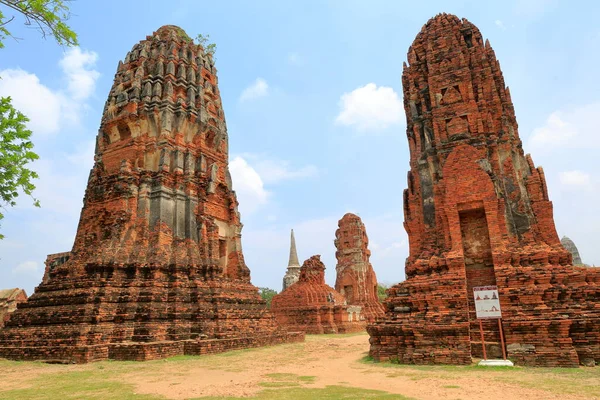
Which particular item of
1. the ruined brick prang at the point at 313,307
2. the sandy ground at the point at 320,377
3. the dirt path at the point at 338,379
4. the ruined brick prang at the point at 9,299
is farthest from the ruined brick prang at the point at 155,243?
the ruined brick prang at the point at 313,307

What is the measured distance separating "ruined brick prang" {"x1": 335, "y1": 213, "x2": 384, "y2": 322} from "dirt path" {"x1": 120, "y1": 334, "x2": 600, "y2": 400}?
2610cm

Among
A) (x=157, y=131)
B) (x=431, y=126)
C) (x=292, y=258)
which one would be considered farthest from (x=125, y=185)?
(x=292, y=258)

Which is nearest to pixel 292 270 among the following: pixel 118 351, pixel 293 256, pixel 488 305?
pixel 293 256

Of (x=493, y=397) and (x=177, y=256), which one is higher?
(x=177, y=256)

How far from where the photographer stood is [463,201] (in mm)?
11656

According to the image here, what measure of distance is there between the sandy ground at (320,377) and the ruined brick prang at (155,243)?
164cm

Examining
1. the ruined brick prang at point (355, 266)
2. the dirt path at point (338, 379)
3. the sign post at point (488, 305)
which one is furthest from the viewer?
the ruined brick prang at point (355, 266)

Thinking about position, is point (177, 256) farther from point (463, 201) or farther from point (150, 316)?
point (463, 201)

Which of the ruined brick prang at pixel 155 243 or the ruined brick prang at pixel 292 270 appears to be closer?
the ruined brick prang at pixel 155 243

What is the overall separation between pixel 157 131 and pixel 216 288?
7653mm

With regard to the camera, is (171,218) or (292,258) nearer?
(171,218)

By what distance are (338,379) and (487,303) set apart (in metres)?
3.75

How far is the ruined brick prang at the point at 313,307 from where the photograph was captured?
2770 centimetres

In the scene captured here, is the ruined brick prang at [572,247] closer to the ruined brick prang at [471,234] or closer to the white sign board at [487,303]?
the ruined brick prang at [471,234]
